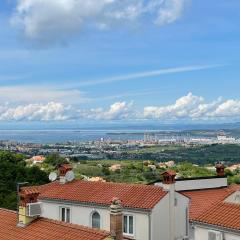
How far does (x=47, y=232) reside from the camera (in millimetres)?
23844

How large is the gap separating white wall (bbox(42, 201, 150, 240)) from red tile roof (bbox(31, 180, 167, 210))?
45 centimetres

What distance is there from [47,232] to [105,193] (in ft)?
30.9

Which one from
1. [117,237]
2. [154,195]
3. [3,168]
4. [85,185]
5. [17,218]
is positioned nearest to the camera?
[117,237]

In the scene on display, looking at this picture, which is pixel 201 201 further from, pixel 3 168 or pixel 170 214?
pixel 3 168

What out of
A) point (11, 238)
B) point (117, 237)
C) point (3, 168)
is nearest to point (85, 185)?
point (11, 238)

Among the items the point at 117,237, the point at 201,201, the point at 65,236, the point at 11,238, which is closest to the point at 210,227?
the point at 117,237

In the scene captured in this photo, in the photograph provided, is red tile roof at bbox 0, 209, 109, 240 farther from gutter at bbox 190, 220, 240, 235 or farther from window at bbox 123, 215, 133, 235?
window at bbox 123, 215, 133, 235

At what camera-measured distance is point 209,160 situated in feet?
459

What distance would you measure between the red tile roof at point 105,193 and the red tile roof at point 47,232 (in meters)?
6.60

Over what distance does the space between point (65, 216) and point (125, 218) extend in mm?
4994

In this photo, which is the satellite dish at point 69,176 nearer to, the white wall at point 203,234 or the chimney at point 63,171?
the chimney at point 63,171

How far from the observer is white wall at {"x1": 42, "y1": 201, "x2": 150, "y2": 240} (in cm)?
2991

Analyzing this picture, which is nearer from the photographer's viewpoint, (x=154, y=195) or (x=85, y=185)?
(x=154, y=195)

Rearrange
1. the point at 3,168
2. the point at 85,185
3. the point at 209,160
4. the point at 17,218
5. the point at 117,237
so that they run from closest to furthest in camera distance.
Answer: the point at 117,237
the point at 17,218
the point at 85,185
the point at 3,168
the point at 209,160
